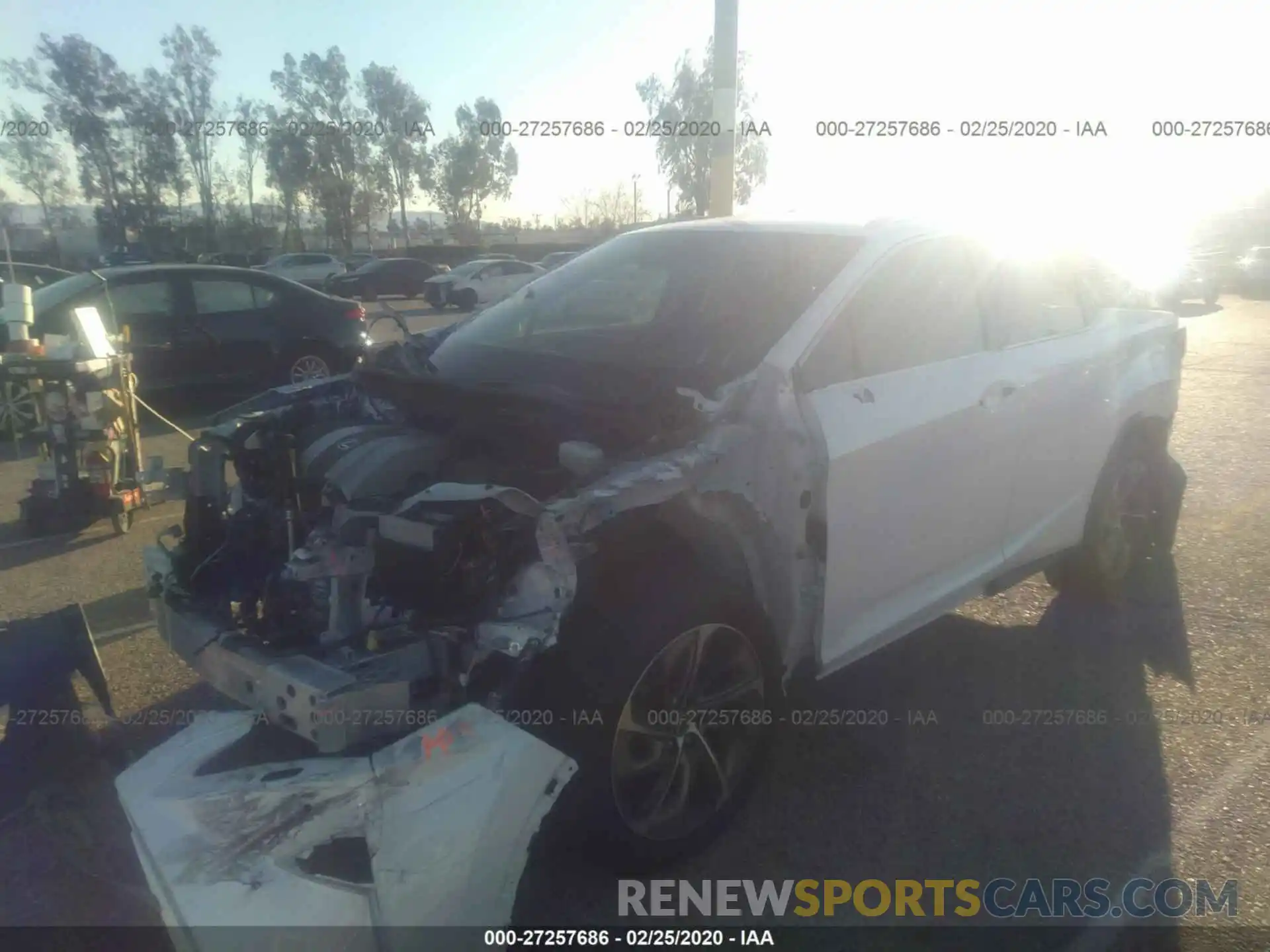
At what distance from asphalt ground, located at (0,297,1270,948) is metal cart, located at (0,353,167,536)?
569 mm

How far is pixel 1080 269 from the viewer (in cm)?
468

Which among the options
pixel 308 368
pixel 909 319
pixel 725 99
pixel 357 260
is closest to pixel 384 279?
pixel 357 260

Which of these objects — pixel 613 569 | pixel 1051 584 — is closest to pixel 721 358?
pixel 613 569

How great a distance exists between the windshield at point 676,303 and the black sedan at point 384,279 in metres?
26.7

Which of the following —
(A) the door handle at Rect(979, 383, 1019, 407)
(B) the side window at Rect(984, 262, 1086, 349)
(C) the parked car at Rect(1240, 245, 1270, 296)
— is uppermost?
(B) the side window at Rect(984, 262, 1086, 349)

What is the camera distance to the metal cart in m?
5.99

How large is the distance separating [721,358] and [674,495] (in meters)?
0.70

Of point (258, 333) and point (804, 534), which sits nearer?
point (804, 534)

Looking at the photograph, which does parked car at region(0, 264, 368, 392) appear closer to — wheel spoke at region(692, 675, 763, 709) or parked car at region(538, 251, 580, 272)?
parked car at region(538, 251, 580, 272)

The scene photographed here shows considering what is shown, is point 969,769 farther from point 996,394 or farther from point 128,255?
point 128,255

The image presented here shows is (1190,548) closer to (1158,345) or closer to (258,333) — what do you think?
(1158,345)

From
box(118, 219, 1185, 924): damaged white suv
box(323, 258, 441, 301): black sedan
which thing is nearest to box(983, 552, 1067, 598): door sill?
box(118, 219, 1185, 924): damaged white suv

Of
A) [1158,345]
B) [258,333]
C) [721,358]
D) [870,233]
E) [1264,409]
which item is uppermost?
[870,233]

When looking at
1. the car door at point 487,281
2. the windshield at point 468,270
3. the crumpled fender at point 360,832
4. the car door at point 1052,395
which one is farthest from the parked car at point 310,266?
the crumpled fender at point 360,832
